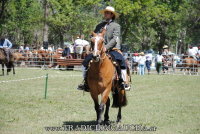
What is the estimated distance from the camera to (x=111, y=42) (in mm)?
10961

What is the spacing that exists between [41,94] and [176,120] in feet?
23.9

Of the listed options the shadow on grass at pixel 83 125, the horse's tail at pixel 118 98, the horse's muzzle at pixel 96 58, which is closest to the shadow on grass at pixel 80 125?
the shadow on grass at pixel 83 125

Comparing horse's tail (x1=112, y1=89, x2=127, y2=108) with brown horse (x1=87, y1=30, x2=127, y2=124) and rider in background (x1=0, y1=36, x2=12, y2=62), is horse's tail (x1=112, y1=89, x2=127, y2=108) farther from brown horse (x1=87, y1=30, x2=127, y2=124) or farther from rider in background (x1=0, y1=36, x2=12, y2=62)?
rider in background (x1=0, y1=36, x2=12, y2=62)

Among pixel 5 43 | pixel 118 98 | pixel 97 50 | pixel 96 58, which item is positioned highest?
pixel 5 43

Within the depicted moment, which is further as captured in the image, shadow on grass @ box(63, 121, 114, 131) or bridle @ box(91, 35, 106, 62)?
shadow on grass @ box(63, 121, 114, 131)

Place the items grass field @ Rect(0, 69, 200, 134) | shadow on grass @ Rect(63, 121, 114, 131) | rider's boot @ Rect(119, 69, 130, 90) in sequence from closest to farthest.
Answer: shadow on grass @ Rect(63, 121, 114, 131) → grass field @ Rect(0, 69, 200, 134) → rider's boot @ Rect(119, 69, 130, 90)

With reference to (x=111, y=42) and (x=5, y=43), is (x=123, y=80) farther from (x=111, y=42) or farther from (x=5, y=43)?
(x=5, y=43)

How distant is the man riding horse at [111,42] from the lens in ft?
36.0

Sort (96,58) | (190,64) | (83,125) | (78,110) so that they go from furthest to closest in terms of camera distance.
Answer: (190,64), (78,110), (83,125), (96,58)

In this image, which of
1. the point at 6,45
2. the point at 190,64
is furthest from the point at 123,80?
the point at 190,64

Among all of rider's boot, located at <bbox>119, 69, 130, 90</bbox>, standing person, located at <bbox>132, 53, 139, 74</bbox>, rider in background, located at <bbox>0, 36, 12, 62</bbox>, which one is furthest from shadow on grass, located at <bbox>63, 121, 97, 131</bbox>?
standing person, located at <bbox>132, 53, 139, 74</bbox>

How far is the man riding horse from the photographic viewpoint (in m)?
11.0

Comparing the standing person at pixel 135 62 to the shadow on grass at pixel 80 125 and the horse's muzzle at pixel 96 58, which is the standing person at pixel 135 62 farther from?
the horse's muzzle at pixel 96 58

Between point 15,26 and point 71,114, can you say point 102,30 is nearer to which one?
point 71,114
